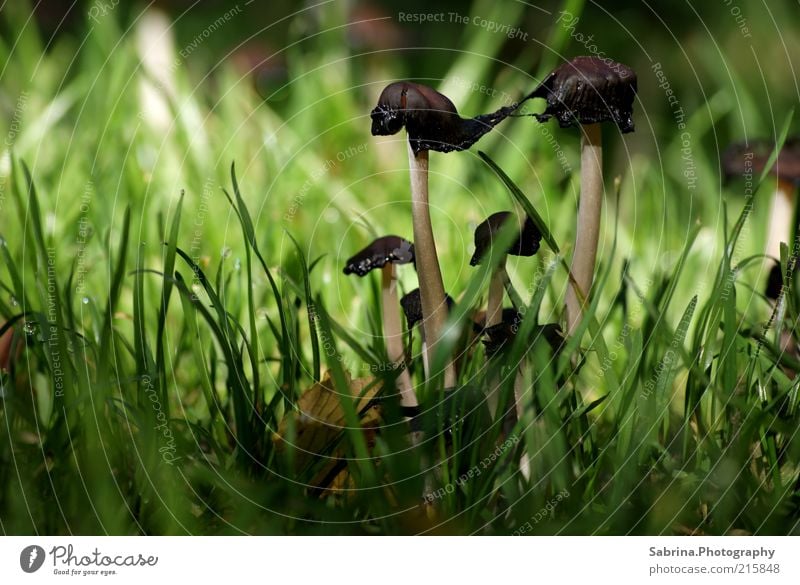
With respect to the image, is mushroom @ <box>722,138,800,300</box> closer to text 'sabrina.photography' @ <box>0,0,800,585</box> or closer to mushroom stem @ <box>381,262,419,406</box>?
text 'sabrina.photography' @ <box>0,0,800,585</box>

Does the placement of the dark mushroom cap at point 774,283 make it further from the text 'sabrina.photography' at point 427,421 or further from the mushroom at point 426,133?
the mushroom at point 426,133

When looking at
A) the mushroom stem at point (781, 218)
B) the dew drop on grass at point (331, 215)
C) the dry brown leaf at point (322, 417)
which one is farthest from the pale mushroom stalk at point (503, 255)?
the dew drop on grass at point (331, 215)

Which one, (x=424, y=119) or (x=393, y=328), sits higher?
(x=424, y=119)

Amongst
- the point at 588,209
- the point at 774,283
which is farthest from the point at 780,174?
the point at 588,209

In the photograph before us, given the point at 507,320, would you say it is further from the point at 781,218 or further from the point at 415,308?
the point at 781,218
